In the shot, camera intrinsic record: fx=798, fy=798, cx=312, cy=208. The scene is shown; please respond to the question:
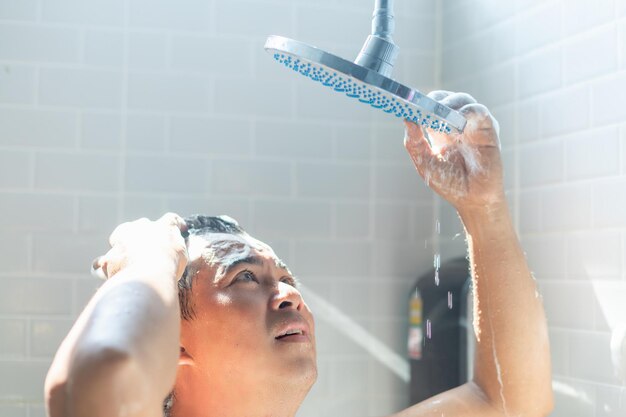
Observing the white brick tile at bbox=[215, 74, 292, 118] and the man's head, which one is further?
the white brick tile at bbox=[215, 74, 292, 118]

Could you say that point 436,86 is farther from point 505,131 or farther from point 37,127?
point 37,127

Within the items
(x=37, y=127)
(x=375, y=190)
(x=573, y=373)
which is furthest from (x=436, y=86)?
(x=37, y=127)

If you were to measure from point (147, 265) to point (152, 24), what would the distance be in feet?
4.86

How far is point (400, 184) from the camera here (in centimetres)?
236

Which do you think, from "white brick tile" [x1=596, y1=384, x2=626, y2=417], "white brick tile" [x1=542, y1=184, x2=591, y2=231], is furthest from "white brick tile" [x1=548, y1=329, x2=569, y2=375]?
"white brick tile" [x1=542, y1=184, x2=591, y2=231]

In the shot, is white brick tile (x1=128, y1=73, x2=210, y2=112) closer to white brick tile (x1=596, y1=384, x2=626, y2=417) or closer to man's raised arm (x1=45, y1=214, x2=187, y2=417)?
white brick tile (x1=596, y1=384, x2=626, y2=417)

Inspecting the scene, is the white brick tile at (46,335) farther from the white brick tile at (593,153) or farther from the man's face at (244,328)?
the white brick tile at (593,153)

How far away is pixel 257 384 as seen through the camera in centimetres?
125

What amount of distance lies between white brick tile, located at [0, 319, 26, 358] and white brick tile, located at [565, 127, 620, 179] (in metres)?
1.42

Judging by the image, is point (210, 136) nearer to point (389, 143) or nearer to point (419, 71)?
point (389, 143)

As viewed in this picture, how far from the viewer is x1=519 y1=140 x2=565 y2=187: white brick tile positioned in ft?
6.04

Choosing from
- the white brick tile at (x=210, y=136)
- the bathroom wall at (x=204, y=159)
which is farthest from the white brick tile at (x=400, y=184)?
the white brick tile at (x=210, y=136)

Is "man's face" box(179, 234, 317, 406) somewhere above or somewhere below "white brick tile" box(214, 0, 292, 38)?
below

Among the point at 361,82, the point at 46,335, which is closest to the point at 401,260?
the point at 46,335
